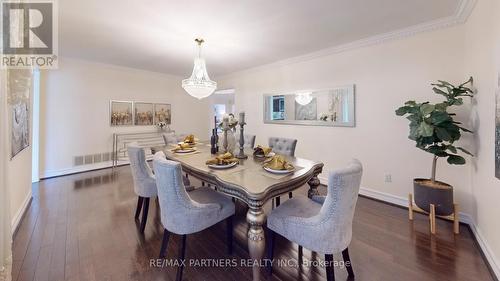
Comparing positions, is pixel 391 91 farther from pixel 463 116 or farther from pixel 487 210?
pixel 487 210

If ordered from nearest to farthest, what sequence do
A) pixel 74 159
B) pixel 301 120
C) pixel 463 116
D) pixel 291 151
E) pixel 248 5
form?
pixel 248 5 < pixel 463 116 < pixel 291 151 < pixel 301 120 < pixel 74 159

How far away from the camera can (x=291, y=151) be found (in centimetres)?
302

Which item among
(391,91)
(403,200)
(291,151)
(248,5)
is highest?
(248,5)

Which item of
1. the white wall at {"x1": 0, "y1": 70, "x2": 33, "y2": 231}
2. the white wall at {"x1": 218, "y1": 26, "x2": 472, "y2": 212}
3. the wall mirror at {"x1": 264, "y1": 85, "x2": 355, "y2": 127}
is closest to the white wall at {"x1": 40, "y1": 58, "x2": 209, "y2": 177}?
the white wall at {"x1": 0, "y1": 70, "x2": 33, "y2": 231}

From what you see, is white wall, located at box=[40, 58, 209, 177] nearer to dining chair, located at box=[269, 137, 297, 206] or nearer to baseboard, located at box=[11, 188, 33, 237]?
baseboard, located at box=[11, 188, 33, 237]

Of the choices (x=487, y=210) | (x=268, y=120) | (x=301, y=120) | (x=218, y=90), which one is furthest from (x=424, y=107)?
(x=218, y=90)

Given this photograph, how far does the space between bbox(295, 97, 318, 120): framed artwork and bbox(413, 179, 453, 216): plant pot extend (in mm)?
2064

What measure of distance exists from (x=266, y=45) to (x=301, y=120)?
1620mm

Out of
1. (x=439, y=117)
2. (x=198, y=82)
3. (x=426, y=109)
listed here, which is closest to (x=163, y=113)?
(x=198, y=82)

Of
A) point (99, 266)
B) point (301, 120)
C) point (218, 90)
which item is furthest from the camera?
point (218, 90)

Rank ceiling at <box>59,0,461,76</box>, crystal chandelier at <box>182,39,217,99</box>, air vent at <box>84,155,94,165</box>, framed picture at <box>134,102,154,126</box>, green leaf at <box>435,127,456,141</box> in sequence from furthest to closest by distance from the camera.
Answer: framed picture at <box>134,102,154,126</box>, air vent at <box>84,155,94,165</box>, crystal chandelier at <box>182,39,217,99</box>, ceiling at <box>59,0,461,76</box>, green leaf at <box>435,127,456,141</box>

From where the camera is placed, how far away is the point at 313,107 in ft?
13.5

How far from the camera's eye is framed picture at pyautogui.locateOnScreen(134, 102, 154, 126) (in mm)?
5543
